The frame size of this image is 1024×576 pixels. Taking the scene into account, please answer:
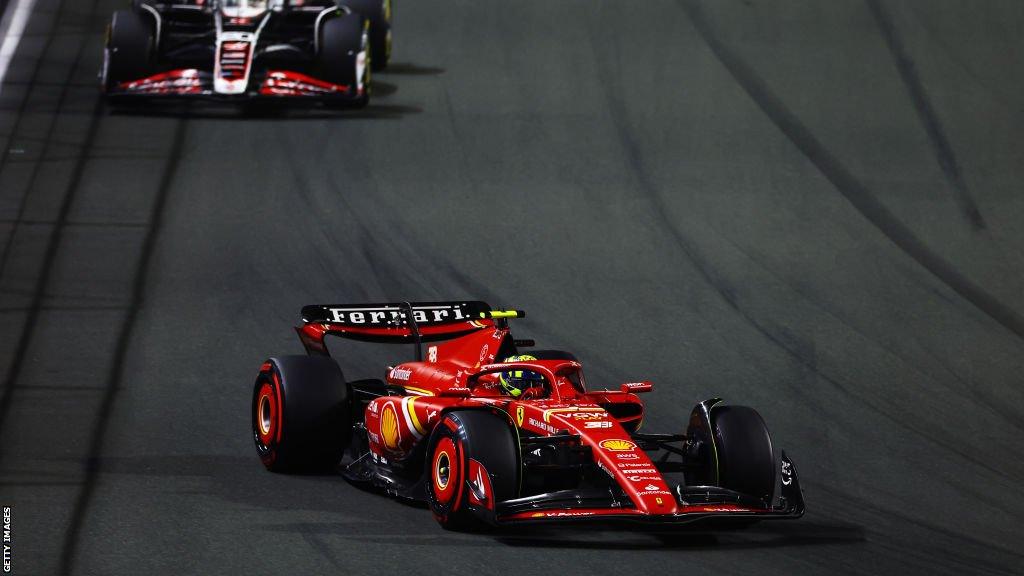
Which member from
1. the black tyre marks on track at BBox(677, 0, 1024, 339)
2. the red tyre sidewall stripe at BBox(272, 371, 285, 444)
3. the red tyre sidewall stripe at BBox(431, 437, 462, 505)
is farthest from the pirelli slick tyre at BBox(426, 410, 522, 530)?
the black tyre marks on track at BBox(677, 0, 1024, 339)

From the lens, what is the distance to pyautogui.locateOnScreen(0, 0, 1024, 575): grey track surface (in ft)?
31.5

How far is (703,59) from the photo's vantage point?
22.1 m

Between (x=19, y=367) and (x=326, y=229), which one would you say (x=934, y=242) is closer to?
(x=326, y=229)

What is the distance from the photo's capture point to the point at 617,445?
920 cm

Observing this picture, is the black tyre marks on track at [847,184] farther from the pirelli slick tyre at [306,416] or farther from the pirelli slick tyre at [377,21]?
the pirelli slick tyre at [306,416]

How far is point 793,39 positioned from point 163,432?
45.1 ft

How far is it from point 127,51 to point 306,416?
31.6ft

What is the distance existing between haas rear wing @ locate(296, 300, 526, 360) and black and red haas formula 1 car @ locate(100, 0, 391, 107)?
7.95 m

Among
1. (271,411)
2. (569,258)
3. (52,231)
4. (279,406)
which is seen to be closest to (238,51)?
(52,231)

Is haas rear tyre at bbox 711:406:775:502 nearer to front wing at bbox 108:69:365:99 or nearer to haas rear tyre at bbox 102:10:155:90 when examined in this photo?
front wing at bbox 108:69:365:99

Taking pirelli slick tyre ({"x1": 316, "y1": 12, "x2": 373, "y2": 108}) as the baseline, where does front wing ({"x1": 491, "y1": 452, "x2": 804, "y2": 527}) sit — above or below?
below

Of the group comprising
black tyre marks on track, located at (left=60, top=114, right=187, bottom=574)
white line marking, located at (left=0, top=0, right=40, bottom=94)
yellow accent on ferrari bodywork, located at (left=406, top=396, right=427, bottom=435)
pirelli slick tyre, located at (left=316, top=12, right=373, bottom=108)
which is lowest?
black tyre marks on track, located at (left=60, top=114, right=187, bottom=574)

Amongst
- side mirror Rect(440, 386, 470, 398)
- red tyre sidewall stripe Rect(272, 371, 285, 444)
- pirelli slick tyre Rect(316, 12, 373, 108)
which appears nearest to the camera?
side mirror Rect(440, 386, 470, 398)

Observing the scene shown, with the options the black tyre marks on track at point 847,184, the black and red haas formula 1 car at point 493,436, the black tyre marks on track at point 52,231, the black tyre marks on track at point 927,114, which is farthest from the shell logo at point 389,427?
the black tyre marks on track at point 927,114
